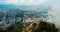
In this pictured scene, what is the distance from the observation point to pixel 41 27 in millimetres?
2061

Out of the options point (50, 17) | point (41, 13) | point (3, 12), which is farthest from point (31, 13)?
point (3, 12)

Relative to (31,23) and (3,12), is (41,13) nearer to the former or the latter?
(31,23)

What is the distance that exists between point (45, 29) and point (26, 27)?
305 mm

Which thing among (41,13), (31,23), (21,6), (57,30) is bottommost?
(57,30)

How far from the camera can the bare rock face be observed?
2.06 m

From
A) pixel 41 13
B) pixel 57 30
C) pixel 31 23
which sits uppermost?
pixel 41 13

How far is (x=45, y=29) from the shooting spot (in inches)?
81.8

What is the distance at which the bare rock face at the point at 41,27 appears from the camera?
206 centimetres

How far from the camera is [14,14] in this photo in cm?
211

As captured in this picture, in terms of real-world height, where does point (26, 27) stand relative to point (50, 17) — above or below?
below

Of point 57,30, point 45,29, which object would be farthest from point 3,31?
point 57,30

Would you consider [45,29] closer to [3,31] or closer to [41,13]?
[41,13]

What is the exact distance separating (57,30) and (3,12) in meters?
0.91

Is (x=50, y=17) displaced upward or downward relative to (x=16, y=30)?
upward
